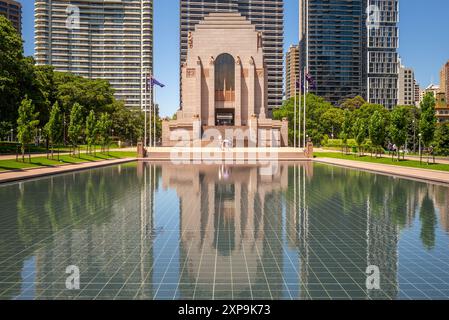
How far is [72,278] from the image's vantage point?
737 centimetres

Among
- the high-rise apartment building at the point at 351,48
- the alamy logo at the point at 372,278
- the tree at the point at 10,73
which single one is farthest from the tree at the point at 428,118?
the high-rise apartment building at the point at 351,48

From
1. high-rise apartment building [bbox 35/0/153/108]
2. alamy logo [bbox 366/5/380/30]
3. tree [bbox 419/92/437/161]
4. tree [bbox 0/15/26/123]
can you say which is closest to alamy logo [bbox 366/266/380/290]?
tree [bbox 419/92/437/161]

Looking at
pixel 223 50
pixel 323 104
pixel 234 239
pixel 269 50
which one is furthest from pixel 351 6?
pixel 234 239

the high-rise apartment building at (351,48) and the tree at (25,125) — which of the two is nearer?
the tree at (25,125)

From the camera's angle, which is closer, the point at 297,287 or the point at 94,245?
the point at 297,287

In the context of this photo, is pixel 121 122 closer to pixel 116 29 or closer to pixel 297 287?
pixel 116 29

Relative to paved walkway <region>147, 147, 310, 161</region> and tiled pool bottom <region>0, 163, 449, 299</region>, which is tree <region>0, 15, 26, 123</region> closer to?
paved walkway <region>147, 147, 310, 161</region>

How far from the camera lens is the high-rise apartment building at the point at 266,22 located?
14300 centimetres

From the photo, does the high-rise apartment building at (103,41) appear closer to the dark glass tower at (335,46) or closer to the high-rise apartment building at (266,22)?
the high-rise apartment building at (266,22)

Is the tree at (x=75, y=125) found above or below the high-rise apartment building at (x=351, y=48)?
below

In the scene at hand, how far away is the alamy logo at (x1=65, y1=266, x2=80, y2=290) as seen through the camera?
698 centimetres

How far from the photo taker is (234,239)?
10.2 metres

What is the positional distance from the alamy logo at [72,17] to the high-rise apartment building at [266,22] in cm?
3446
